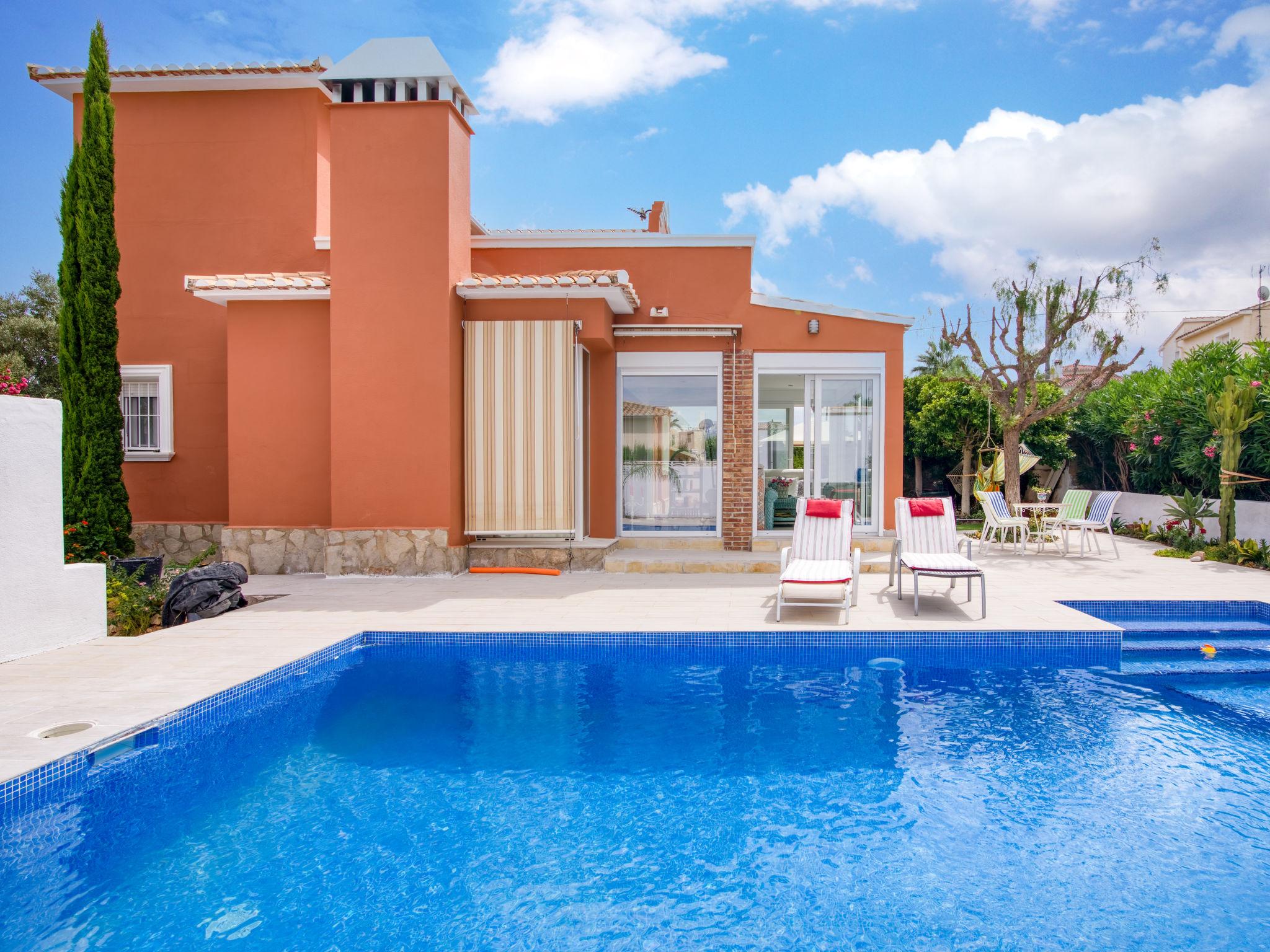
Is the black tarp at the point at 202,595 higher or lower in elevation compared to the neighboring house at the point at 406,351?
lower

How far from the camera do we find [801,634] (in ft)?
24.6

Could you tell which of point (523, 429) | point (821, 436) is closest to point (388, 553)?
point (523, 429)

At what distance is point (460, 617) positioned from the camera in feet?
27.3

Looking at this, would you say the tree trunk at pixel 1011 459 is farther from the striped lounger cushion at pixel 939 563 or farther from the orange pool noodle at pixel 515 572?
the orange pool noodle at pixel 515 572

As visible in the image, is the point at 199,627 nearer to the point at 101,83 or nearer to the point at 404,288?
the point at 404,288

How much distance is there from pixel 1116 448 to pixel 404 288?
18159 millimetres

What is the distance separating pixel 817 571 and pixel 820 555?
2.73 feet

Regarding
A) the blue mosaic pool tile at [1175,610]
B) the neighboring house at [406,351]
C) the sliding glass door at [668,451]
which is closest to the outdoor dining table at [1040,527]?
the neighboring house at [406,351]

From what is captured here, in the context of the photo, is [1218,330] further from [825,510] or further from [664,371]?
[825,510]

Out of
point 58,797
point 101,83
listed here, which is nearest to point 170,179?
point 101,83

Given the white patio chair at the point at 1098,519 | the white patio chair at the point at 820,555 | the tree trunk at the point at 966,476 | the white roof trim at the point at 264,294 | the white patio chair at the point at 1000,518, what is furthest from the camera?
the tree trunk at the point at 966,476

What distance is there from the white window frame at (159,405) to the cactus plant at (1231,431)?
17.3 metres

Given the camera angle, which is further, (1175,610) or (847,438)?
(847,438)

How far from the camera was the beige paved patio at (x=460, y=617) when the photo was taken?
17.8ft
